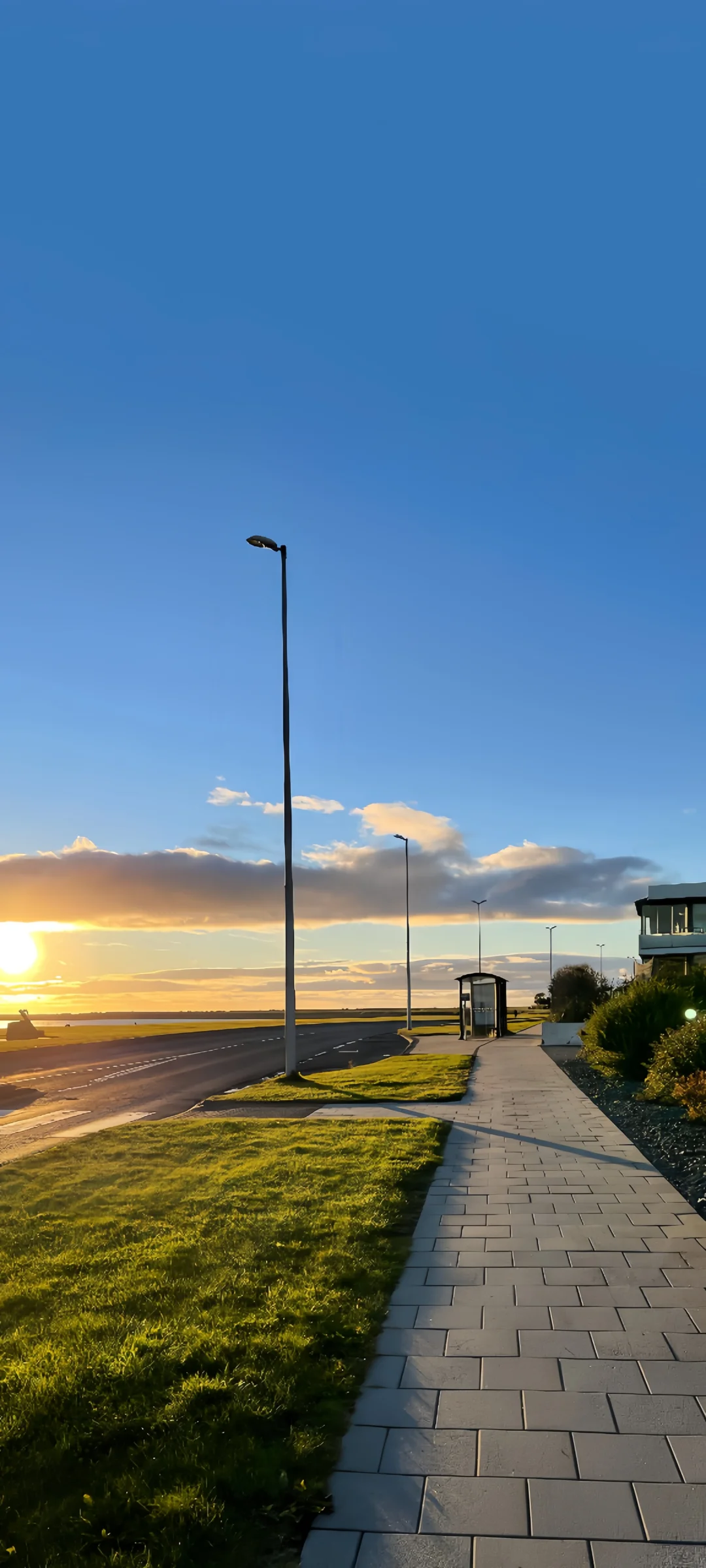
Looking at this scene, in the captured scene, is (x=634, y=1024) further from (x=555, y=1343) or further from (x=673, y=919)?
(x=673, y=919)

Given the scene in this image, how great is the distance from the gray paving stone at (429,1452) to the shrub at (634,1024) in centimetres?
1603

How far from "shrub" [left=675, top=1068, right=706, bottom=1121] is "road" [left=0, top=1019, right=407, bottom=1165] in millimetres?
9140

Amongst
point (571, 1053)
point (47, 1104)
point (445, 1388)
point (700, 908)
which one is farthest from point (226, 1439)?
point (700, 908)

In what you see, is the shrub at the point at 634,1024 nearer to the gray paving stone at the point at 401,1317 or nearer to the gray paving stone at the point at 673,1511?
the gray paving stone at the point at 401,1317

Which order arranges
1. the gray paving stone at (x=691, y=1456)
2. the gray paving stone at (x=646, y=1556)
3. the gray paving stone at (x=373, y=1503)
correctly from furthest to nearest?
the gray paving stone at (x=691, y=1456), the gray paving stone at (x=373, y=1503), the gray paving stone at (x=646, y=1556)

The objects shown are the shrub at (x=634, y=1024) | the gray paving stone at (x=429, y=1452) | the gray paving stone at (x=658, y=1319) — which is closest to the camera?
the gray paving stone at (x=429, y=1452)

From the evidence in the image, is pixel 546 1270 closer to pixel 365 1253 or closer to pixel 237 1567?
pixel 365 1253

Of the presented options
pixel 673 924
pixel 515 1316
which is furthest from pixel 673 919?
pixel 515 1316

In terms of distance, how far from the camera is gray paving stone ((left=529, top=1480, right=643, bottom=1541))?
3.63 meters

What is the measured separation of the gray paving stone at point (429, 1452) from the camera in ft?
13.5

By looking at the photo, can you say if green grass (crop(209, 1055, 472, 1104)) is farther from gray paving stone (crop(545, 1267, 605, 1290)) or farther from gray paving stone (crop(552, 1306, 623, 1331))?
gray paving stone (crop(552, 1306, 623, 1331))

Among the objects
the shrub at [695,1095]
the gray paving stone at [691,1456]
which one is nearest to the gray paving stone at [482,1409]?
the gray paving stone at [691,1456]

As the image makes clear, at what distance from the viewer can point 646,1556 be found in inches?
137

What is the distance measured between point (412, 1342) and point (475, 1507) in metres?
1.89
